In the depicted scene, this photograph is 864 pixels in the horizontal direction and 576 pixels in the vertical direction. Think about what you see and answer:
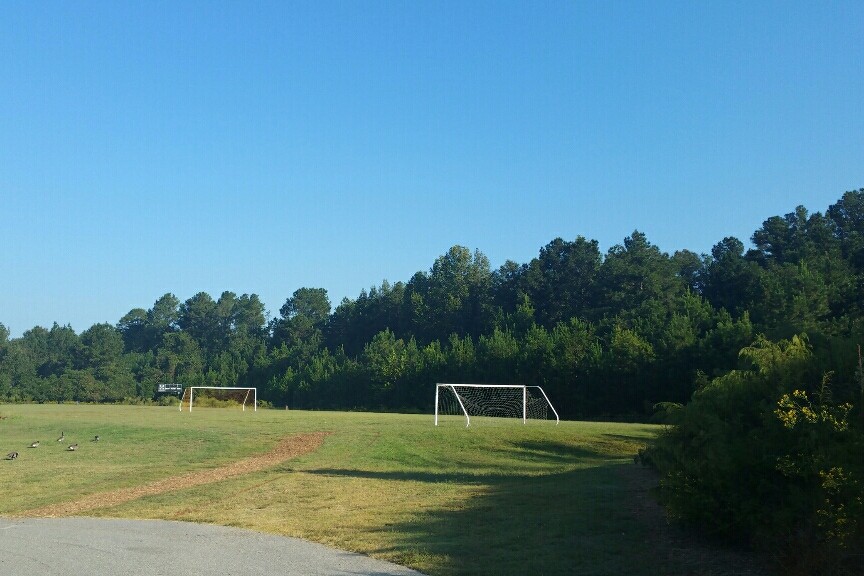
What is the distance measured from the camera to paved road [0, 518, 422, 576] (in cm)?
1089

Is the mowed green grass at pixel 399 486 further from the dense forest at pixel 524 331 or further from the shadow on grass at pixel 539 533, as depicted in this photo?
A: the dense forest at pixel 524 331

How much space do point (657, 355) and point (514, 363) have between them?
18.3 meters

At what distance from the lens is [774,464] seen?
10219 mm

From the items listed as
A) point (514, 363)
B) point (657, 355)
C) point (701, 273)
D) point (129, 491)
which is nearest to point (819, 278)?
point (657, 355)

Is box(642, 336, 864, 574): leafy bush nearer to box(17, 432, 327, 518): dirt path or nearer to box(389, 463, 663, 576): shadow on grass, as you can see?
box(389, 463, 663, 576): shadow on grass

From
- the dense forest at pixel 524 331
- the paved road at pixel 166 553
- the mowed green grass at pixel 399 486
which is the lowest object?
the paved road at pixel 166 553

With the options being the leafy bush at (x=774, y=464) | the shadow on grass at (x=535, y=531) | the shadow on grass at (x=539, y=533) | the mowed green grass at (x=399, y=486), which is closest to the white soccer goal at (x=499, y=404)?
the mowed green grass at (x=399, y=486)

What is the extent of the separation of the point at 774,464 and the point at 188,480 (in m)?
17.4

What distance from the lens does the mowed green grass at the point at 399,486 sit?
40.0 feet

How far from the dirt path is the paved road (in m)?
3.08

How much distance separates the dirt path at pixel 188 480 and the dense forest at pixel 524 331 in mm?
14366

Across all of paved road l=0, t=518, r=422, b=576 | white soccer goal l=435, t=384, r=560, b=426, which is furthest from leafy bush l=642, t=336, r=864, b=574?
white soccer goal l=435, t=384, r=560, b=426

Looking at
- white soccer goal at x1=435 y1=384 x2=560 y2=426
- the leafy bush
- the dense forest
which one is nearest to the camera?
the leafy bush

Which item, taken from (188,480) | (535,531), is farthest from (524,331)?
(535,531)
